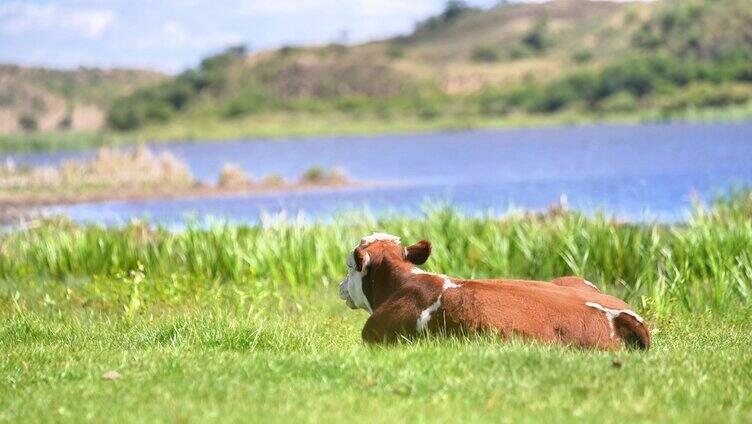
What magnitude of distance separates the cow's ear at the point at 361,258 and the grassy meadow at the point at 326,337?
63 cm

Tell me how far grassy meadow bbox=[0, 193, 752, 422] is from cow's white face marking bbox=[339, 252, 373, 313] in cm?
30

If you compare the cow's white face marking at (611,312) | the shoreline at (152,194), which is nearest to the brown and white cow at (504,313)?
the cow's white face marking at (611,312)

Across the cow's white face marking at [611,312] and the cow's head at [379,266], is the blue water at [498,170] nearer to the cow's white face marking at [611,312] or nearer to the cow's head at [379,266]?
the cow's head at [379,266]

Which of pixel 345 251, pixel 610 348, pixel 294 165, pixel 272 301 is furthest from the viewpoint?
pixel 294 165

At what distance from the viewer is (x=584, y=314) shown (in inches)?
347

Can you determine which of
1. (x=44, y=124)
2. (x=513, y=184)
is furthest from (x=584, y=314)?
(x=44, y=124)

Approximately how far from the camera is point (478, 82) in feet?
467

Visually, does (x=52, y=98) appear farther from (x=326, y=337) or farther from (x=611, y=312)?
(x=611, y=312)

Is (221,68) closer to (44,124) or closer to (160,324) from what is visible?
(44,124)

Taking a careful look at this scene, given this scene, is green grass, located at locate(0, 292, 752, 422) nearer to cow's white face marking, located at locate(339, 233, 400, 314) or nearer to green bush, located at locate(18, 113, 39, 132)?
cow's white face marking, located at locate(339, 233, 400, 314)

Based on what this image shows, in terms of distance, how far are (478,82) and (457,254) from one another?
127 meters

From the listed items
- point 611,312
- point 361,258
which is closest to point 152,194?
point 361,258

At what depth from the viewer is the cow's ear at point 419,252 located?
961 cm

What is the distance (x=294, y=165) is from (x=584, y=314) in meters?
65.3
